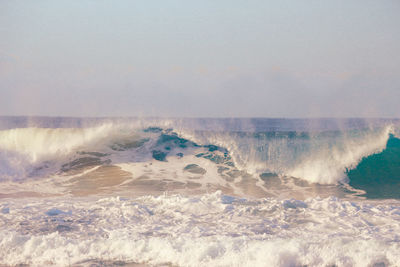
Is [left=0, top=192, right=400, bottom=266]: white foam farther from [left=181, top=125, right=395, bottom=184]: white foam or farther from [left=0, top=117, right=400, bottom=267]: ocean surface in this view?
[left=181, top=125, right=395, bottom=184]: white foam

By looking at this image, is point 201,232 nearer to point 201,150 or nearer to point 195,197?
point 195,197

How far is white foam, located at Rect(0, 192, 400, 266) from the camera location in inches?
179

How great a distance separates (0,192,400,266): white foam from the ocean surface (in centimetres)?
2

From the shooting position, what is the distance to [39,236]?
5102 mm

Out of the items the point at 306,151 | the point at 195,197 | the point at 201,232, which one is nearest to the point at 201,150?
the point at 306,151

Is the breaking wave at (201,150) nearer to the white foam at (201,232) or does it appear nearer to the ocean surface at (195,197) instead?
the ocean surface at (195,197)

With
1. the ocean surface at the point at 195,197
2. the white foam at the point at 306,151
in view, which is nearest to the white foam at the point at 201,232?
the ocean surface at the point at 195,197

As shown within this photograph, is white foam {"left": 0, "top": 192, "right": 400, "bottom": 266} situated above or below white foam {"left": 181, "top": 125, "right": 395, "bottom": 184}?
below

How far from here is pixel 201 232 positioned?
5.38m

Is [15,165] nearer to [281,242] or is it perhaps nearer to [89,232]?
[89,232]

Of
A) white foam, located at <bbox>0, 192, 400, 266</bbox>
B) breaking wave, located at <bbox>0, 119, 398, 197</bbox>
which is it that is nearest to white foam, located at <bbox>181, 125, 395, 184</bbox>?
Result: breaking wave, located at <bbox>0, 119, 398, 197</bbox>

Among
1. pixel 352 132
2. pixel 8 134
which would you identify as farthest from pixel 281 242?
pixel 8 134

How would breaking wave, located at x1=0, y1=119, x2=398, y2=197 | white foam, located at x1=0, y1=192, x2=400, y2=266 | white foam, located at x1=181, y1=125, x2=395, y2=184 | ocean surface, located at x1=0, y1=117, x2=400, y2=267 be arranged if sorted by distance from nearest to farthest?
white foam, located at x1=0, y1=192, x2=400, y2=266 < ocean surface, located at x1=0, y1=117, x2=400, y2=267 < white foam, located at x1=181, y1=125, x2=395, y2=184 < breaking wave, located at x1=0, y1=119, x2=398, y2=197

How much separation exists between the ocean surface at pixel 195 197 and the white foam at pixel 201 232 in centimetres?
2
